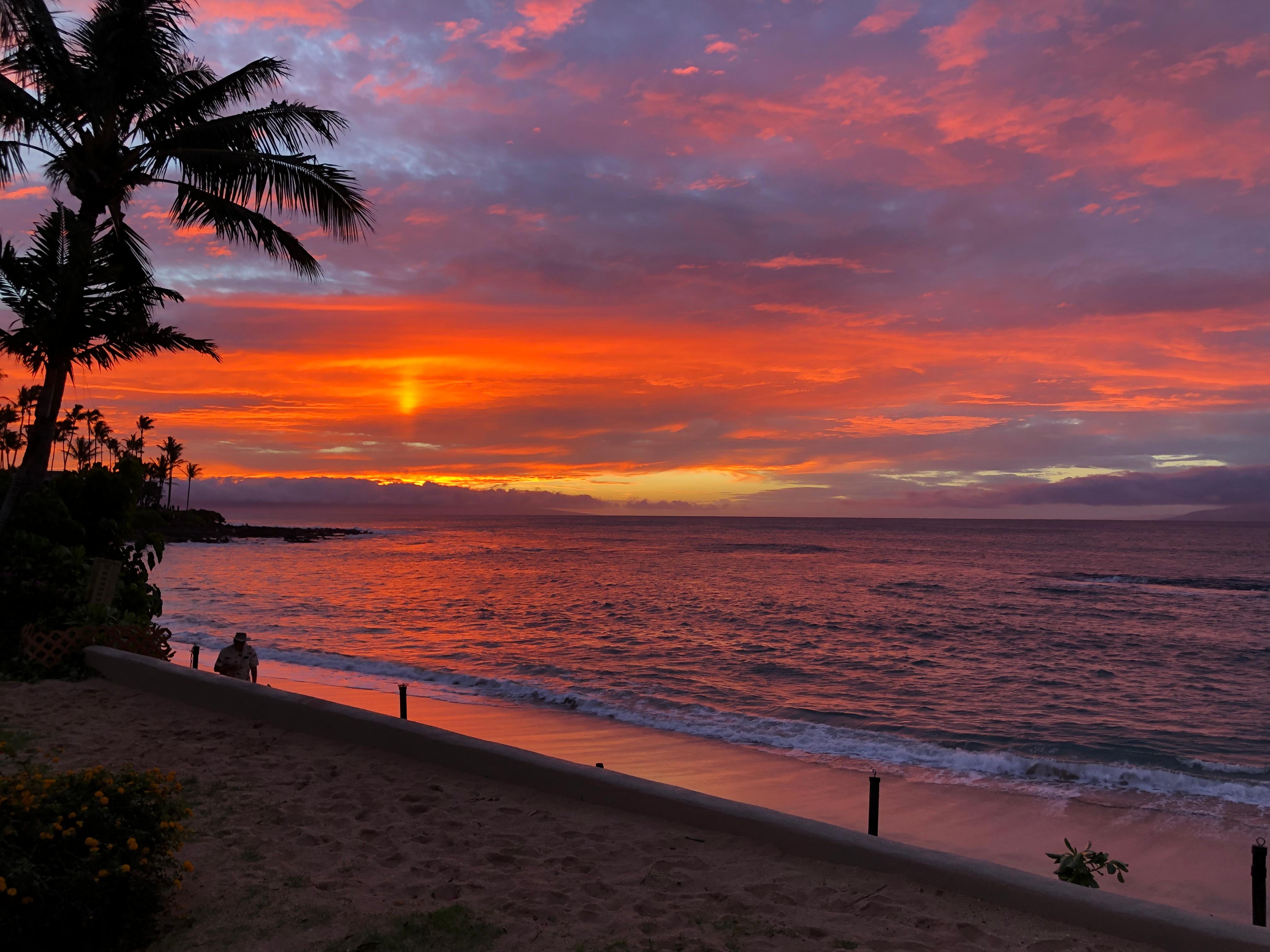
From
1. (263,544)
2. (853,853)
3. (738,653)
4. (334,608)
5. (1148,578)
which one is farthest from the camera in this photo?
(263,544)

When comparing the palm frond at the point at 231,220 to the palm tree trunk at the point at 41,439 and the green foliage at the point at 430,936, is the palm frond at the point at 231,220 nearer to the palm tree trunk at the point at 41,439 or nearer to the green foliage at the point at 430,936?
the palm tree trunk at the point at 41,439

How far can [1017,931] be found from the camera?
4277 mm

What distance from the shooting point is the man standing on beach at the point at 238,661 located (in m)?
10.5

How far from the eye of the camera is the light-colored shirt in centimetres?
1048

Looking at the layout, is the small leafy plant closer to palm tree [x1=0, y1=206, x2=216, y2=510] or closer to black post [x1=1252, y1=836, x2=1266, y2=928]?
black post [x1=1252, y1=836, x2=1266, y2=928]

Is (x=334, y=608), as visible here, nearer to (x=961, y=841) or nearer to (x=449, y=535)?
(x=961, y=841)

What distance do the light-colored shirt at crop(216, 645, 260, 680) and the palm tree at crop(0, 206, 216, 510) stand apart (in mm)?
4070

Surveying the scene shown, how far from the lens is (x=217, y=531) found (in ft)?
318

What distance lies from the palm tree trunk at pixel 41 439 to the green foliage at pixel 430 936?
34.6 ft

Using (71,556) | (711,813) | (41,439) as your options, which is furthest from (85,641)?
(711,813)

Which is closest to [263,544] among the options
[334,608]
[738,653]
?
[334,608]

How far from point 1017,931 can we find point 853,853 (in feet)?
3.40

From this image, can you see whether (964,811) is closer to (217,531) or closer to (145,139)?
(145,139)

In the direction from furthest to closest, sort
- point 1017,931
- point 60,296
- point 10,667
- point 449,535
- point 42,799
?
point 449,535 → point 60,296 → point 10,667 → point 1017,931 → point 42,799
